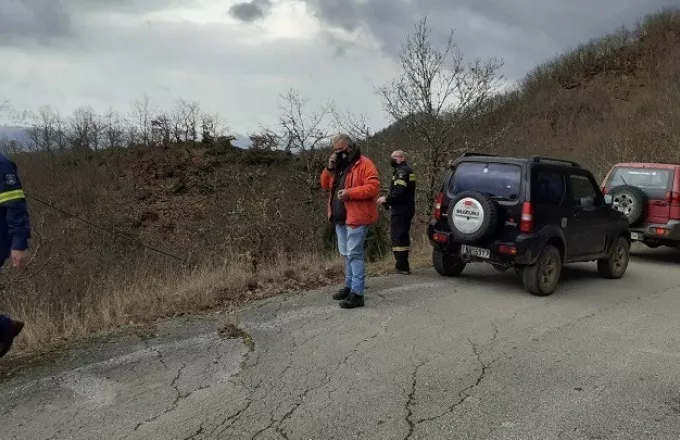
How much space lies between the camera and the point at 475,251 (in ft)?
25.1

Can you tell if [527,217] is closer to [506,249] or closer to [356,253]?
[506,249]

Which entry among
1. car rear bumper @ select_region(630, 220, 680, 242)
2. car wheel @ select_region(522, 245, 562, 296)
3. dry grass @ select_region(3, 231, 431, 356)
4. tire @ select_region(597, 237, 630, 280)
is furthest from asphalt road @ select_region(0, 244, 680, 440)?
car rear bumper @ select_region(630, 220, 680, 242)

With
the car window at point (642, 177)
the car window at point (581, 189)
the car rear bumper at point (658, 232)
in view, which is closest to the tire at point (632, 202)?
the car rear bumper at point (658, 232)

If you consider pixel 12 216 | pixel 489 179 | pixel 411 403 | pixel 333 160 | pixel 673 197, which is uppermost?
pixel 333 160

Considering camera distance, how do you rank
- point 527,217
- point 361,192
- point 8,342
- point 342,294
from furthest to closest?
point 527,217 → point 342,294 → point 361,192 → point 8,342

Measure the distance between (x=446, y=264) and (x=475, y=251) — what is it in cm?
89

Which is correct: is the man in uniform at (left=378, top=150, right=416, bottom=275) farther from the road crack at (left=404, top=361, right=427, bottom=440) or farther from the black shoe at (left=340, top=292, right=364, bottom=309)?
the road crack at (left=404, top=361, right=427, bottom=440)

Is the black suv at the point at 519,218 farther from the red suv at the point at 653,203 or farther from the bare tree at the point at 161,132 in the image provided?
the bare tree at the point at 161,132

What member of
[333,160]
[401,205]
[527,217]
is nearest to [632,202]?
[527,217]

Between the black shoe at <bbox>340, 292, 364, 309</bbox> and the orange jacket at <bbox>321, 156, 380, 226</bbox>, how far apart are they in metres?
0.82

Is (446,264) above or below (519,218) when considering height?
below

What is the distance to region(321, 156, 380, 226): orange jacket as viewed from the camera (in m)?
6.30

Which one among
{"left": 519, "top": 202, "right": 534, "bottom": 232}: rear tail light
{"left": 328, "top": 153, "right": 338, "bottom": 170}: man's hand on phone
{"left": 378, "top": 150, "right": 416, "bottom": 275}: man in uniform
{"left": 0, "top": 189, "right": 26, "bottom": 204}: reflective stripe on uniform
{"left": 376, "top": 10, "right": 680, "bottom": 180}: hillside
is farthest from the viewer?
{"left": 376, "top": 10, "right": 680, "bottom": 180}: hillside

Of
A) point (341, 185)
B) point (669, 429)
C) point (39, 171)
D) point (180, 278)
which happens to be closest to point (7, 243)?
point (341, 185)
